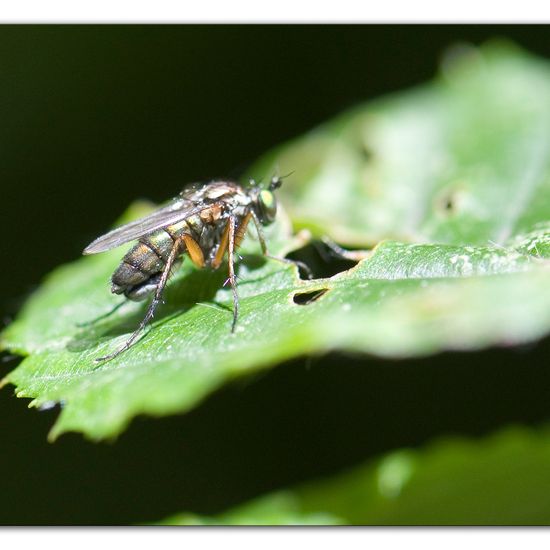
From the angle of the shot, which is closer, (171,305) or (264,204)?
(171,305)

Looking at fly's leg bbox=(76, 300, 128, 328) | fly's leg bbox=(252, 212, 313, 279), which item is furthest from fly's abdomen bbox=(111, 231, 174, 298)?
fly's leg bbox=(252, 212, 313, 279)

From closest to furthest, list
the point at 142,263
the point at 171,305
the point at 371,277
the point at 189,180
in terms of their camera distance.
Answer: the point at 371,277 < the point at 142,263 < the point at 171,305 < the point at 189,180

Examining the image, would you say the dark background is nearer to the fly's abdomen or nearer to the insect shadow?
the insect shadow

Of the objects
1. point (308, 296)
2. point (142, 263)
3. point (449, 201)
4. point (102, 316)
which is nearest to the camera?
point (308, 296)

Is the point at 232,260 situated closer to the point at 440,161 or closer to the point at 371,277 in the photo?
the point at 371,277

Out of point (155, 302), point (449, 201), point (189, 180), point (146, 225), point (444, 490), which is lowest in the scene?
point (444, 490)

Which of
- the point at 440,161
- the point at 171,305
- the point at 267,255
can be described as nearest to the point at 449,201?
the point at 440,161

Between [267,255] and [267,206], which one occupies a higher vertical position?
[267,206]
